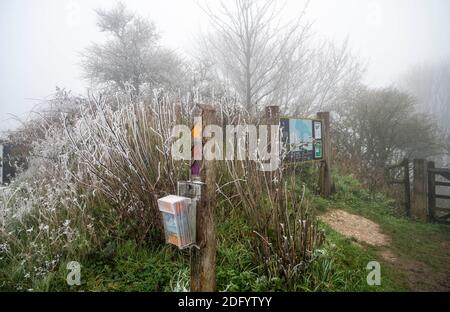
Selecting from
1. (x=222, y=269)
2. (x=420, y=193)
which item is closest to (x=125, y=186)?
(x=222, y=269)

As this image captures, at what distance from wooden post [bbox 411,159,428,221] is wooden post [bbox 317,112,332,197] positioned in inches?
76.9

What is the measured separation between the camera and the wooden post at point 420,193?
19.3 feet

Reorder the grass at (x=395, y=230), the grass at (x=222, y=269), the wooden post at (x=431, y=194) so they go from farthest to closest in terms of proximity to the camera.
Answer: the wooden post at (x=431, y=194), the grass at (x=395, y=230), the grass at (x=222, y=269)

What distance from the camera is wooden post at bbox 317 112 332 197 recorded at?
5620 millimetres

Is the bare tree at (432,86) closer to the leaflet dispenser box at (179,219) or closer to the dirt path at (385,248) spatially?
the dirt path at (385,248)

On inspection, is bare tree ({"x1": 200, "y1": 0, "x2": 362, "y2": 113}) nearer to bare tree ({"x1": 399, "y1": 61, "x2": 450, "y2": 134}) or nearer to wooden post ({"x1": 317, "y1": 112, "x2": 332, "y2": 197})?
wooden post ({"x1": 317, "y1": 112, "x2": 332, "y2": 197})

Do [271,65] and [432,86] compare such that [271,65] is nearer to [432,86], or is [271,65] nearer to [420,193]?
[420,193]

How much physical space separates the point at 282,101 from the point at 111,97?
8.15 meters

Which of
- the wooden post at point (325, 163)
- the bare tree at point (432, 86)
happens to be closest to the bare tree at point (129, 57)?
the wooden post at point (325, 163)

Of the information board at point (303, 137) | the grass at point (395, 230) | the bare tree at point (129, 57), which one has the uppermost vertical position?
the bare tree at point (129, 57)

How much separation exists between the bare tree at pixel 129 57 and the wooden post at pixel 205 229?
409 inches

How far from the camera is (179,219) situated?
5.82 feet

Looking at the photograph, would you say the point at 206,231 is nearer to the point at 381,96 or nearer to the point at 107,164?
the point at 107,164
